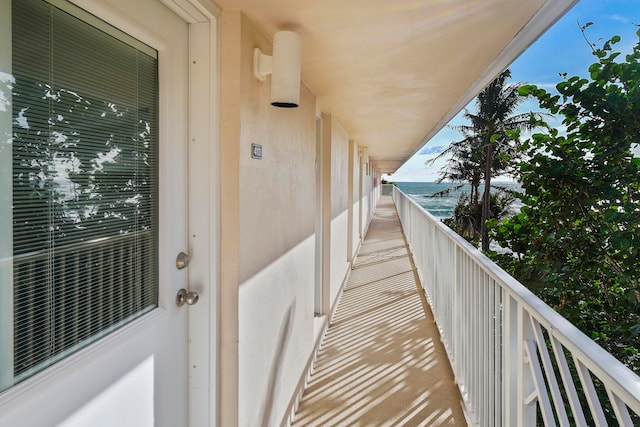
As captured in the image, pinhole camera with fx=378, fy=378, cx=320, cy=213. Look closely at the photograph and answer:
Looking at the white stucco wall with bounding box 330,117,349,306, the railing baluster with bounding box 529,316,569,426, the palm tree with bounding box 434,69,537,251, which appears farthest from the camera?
the palm tree with bounding box 434,69,537,251

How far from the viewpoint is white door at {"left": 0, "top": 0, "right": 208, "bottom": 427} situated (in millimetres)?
792

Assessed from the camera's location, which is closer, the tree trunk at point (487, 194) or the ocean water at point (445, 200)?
the tree trunk at point (487, 194)

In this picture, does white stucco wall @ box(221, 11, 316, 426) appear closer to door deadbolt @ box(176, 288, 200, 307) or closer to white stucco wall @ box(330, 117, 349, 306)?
door deadbolt @ box(176, 288, 200, 307)

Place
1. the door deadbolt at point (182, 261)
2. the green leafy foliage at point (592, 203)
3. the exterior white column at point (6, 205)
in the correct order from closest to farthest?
1. the exterior white column at point (6, 205)
2. the door deadbolt at point (182, 261)
3. the green leafy foliage at point (592, 203)

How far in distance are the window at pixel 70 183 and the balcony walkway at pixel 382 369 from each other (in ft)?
5.08

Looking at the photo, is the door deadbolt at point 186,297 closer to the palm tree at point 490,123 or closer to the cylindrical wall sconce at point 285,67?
the cylindrical wall sconce at point 285,67

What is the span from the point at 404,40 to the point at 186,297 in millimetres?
1539

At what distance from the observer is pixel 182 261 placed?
134cm

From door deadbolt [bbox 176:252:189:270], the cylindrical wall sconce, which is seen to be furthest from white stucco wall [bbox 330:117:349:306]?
door deadbolt [bbox 176:252:189:270]

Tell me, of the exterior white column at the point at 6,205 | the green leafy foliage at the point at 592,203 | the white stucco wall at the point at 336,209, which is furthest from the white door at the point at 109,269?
the white stucco wall at the point at 336,209

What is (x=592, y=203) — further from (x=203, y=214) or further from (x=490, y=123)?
(x=490, y=123)

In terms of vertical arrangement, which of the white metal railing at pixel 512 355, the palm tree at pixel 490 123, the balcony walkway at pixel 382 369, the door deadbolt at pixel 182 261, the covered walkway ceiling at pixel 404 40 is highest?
the palm tree at pixel 490 123

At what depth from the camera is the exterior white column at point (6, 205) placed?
0.76 meters

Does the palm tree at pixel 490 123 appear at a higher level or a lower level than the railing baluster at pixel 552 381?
higher
